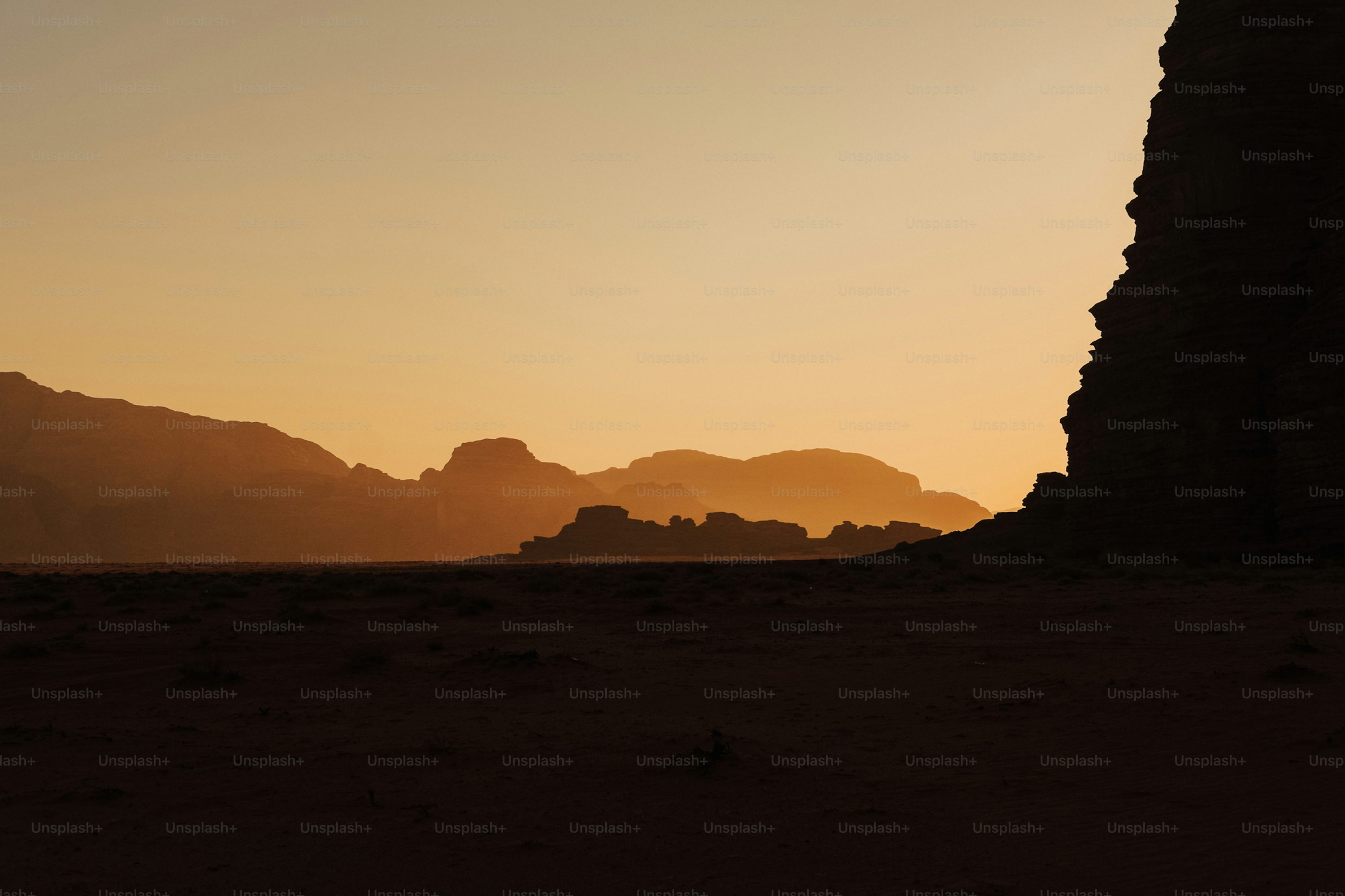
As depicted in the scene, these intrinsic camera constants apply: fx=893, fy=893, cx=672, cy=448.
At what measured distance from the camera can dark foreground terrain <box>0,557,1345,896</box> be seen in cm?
800

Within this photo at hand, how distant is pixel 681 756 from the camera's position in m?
11.2

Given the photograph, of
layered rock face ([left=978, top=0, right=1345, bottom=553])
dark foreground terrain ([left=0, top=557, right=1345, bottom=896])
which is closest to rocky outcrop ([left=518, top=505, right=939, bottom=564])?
layered rock face ([left=978, top=0, right=1345, bottom=553])

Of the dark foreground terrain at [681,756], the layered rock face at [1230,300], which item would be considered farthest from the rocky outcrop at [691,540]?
the dark foreground terrain at [681,756]

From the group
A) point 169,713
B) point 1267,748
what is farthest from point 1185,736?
point 169,713

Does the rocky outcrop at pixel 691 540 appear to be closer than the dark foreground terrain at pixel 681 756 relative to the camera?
No

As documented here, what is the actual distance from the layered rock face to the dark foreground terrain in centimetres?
1750

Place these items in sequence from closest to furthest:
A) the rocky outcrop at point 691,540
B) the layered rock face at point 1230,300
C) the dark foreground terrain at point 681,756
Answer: the dark foreground terrain at point 681,756 → the layered rock face at point 1230,300 → the rocky outcrop at point 691,540

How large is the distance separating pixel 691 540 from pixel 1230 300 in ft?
264

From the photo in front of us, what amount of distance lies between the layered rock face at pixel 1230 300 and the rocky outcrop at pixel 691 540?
178ft

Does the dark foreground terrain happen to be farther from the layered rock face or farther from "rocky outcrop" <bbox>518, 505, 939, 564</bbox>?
"rocky outcrop" <bbox>518, 505, 939, 564</bbox>

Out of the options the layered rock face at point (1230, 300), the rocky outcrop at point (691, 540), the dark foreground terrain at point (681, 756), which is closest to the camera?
the dark foreground terrain at point (681, 756)

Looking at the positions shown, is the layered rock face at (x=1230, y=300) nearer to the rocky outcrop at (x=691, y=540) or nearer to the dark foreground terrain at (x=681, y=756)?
the dark foreground terrain at (x=681, y=756)

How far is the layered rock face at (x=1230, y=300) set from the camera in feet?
121

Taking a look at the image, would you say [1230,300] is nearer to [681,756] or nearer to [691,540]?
[681,756]
